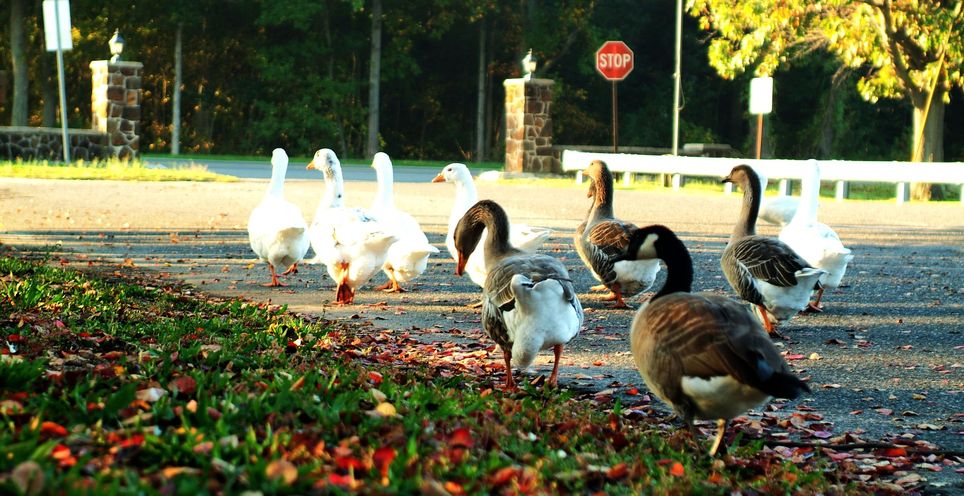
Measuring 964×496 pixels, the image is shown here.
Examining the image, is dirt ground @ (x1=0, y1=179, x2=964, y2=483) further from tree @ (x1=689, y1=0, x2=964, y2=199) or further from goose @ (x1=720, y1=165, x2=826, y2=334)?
tree @ (x1=689, y1=0, x2=964, y2=199)

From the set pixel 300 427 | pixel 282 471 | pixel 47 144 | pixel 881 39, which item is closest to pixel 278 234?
pixel 300 427

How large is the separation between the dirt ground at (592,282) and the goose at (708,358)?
4.37 ft

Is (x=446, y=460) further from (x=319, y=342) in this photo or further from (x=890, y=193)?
(x=890, y=193)

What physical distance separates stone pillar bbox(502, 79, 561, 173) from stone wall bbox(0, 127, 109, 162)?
11.0 metres

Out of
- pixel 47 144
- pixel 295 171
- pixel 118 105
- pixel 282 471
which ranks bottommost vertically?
pixel 282 471

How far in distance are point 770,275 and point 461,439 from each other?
4.39 meters

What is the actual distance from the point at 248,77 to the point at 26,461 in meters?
45.1

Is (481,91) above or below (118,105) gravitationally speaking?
above

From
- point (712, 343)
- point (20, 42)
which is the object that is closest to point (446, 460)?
point (712, 343)

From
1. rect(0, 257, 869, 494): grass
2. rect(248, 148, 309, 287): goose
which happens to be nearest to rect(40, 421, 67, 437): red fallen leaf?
rect(0, 257, 869, 494): grass

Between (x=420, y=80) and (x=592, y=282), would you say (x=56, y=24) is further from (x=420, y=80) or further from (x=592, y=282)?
(x=592, y=282)

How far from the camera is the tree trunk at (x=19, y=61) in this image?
4106 centimetres

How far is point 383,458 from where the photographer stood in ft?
13.4

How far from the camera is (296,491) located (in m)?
3.72
